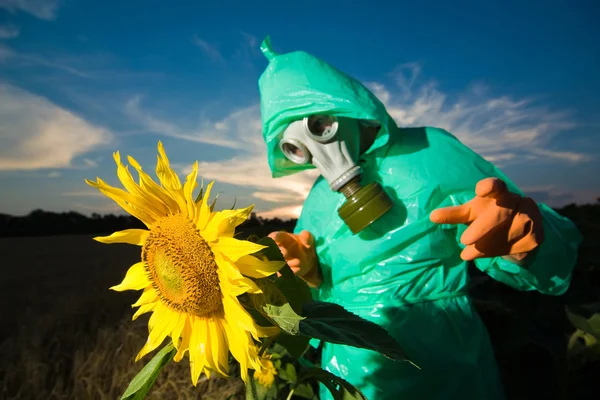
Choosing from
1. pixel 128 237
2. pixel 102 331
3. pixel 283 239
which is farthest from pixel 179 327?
pixel 102 331

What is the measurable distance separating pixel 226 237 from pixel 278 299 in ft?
0.31

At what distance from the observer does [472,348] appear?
0.95 m

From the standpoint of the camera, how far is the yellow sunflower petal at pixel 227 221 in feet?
1.44

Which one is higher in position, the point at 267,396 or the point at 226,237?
the point at 226,237

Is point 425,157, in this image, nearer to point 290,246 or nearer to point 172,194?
point 290,246

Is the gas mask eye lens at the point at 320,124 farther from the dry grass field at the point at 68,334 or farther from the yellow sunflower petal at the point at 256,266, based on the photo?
the dry grass field at the point at 68,334

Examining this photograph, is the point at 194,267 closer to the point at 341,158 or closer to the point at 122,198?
the point at 122,198

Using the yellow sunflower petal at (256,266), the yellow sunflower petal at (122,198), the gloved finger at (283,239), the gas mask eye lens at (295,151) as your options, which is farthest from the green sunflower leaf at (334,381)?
the gas mask eye lens at (295,151)

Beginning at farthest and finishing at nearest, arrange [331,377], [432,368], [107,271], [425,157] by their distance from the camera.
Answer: [107,271], [425,157], [432,368], [331,377]

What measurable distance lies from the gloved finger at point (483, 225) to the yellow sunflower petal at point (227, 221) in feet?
1.69

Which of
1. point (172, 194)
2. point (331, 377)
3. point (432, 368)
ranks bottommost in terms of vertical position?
point (432, 368)

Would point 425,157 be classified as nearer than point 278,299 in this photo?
No

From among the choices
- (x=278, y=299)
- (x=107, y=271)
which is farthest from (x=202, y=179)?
(x=107, y=271)

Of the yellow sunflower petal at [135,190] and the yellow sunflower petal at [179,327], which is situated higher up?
the yellow sunflower petal at [135,190]
